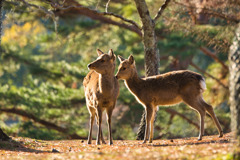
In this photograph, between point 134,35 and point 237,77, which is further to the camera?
point 134,35

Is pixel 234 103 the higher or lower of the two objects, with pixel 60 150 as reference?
higher

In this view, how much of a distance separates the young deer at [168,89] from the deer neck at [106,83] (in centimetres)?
27

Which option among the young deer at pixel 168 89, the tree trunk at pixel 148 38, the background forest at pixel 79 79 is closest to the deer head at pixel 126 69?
the young deer at pixel 168 89

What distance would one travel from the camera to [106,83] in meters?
7.19

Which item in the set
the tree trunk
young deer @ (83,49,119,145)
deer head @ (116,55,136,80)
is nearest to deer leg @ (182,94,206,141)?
deer head @ (116,55,136,80)

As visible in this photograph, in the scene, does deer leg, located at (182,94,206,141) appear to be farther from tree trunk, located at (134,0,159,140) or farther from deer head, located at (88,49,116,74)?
tree trunk, located at (134,0,159,140)

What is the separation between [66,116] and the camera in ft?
50.7

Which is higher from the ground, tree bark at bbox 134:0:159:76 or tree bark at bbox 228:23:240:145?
tree bark at bbox 134:0:159:76

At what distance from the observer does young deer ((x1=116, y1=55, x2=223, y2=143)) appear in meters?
7.05

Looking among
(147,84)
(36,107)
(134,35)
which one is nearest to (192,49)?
(134,35)

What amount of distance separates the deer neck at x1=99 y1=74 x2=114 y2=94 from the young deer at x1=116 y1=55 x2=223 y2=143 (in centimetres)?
27

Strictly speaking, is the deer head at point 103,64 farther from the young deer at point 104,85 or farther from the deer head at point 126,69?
the deer head at point 126,69

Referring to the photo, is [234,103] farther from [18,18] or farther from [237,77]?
[18,18]

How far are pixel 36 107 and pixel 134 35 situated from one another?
5.52 metres
